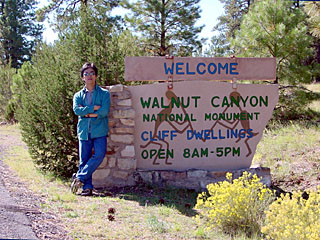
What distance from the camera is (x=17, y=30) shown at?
33.8m

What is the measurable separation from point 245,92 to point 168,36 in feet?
30.5

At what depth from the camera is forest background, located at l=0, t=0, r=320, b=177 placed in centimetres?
745

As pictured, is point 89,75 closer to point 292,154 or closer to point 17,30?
point 292,154

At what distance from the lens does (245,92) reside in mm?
7172

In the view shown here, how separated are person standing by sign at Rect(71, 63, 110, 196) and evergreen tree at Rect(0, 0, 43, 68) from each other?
28.8m

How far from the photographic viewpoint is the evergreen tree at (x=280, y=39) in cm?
1152

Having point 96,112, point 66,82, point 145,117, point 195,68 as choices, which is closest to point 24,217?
point 96,112

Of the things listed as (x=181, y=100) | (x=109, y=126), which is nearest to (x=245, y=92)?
(x=181, y=100)

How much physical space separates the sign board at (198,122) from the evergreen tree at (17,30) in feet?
94.4

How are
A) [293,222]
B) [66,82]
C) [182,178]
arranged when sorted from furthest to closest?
A: [66,82], [182,178], [293,222]

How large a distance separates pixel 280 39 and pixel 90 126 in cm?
727

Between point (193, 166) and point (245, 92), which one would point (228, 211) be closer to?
point (193, 166)

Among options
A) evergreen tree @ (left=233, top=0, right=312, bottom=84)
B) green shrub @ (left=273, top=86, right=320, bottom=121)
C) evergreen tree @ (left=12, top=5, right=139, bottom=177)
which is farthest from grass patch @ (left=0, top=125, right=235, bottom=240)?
evergreen tree @ (left=233, top=0, right=312, bottom=84)

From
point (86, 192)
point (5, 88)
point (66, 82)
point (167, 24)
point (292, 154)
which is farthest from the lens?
point (5, 88)
